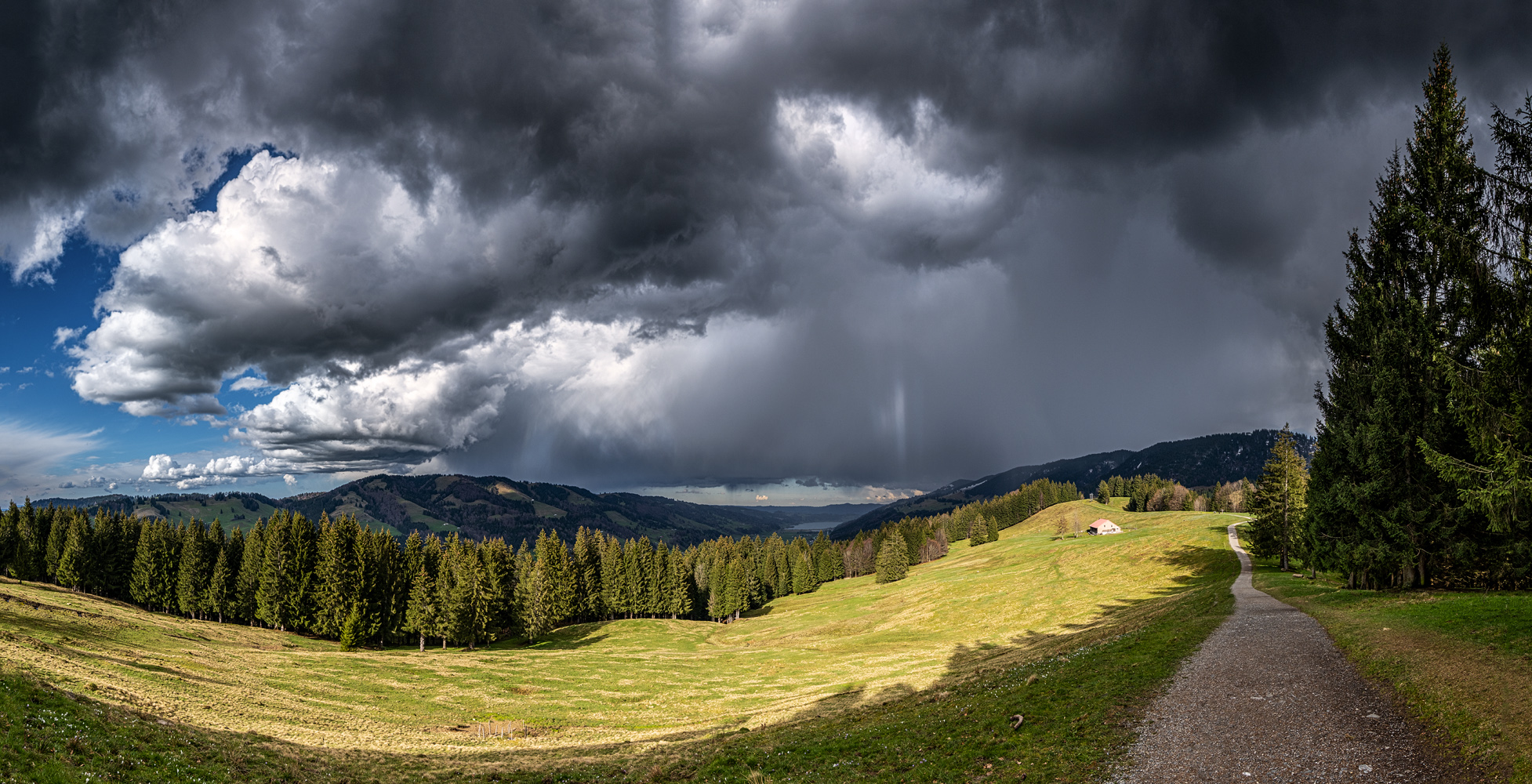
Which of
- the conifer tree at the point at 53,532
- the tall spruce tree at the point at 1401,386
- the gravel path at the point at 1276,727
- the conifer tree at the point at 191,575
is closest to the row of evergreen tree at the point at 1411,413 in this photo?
the tall spruce tree at the point at 1401,386

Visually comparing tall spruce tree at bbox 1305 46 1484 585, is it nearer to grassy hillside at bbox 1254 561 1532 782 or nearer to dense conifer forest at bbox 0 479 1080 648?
grassy hillside at bbox 1254 561 1532 782

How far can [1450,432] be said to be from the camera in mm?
29000

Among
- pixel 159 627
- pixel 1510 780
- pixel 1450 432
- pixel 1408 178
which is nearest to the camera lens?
pixel 1510 780

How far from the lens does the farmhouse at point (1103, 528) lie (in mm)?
135500

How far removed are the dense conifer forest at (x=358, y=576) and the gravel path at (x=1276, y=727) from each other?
7528cm

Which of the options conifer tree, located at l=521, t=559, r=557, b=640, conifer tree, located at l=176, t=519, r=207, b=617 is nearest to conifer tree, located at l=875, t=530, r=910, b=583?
conifer tree, located at l=521, t=559, r=557, b=640

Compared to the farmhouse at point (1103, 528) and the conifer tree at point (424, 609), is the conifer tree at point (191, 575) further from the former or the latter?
the farmhouse at point (1103, 528)

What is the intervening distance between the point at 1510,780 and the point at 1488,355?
13334 millimetres

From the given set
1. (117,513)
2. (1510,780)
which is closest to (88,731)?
(1510,780)

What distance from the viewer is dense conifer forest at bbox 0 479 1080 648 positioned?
72.6m

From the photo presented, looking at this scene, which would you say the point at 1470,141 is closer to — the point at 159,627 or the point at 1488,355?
the point at 1488,355

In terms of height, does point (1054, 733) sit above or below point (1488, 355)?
below

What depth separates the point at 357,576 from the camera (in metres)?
72.8

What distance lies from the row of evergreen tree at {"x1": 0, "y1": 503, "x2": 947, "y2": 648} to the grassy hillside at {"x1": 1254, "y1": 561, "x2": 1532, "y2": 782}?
79.7 meters
